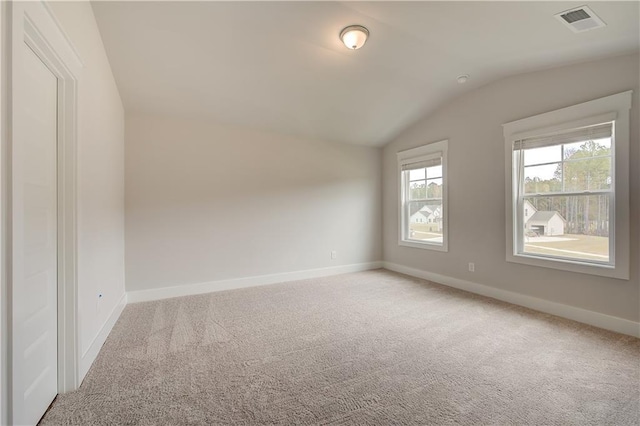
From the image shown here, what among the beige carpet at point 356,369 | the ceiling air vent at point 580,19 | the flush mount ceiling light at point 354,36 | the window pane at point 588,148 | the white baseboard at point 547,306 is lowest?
the beige carpet at point 356,369

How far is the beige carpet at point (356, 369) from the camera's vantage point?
153 cm

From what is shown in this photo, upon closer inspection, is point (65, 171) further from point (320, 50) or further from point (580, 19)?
point (580, 19)

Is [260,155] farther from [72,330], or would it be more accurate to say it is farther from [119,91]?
[72,330]

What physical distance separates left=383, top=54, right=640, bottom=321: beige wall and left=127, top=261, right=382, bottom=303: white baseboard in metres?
1.15

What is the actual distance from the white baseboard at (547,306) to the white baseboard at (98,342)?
4123 millimetres

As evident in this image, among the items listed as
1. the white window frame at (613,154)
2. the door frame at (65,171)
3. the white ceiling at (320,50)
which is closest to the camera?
the door frame at (65,171)

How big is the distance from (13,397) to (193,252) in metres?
2.59

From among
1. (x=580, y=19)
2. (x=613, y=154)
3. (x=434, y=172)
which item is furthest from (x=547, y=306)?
(x=580, y=19)

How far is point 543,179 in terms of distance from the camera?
3.09 meters

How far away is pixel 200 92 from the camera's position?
3205 millimetres

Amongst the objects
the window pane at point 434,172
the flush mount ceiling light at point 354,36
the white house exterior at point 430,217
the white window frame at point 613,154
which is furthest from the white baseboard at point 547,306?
the flush mount ceiling light at point 354,36

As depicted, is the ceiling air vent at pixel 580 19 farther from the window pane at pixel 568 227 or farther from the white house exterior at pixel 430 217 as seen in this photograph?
the white house exterior at pixel 430 217

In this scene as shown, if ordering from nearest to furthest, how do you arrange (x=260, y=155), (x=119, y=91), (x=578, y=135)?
1. (x=578, y=135)
2. (x=119, y=91)
3. (x=260, y=155)

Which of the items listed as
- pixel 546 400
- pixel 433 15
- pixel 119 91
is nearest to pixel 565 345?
pixel 546 400
